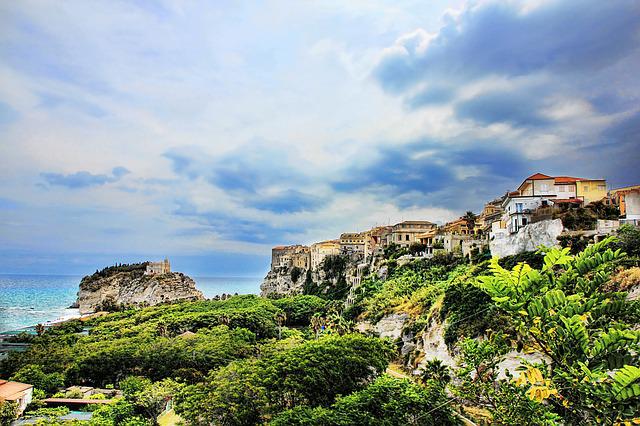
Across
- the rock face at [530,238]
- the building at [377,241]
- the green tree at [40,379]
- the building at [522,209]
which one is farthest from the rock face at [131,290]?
the building at [522,209]

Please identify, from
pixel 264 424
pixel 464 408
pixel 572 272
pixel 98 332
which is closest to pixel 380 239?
pixel 98 332

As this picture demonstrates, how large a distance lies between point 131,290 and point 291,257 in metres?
47.2

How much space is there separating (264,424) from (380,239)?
68560mm

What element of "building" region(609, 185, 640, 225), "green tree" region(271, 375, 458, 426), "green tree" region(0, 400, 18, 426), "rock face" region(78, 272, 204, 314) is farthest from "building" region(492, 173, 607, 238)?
"rock face" region(78, 272, 204, 314)

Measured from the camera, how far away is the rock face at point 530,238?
105 feet

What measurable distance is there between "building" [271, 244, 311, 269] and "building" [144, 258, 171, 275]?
3500 centimetres

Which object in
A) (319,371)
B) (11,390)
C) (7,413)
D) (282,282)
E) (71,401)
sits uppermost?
(319,371)

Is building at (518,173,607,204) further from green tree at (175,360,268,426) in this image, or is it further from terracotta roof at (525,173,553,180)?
green tree at (175,360,268,426)

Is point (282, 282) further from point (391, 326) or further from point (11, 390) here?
point (11, 390)

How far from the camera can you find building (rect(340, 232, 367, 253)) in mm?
97375

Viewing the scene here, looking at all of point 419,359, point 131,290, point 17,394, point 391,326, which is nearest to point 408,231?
point 391,326

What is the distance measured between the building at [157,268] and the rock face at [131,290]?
4.24 meters

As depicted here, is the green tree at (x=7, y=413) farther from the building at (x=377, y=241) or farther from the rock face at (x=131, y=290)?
the rock face at (x=131, y=290)

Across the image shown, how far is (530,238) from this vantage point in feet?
113
